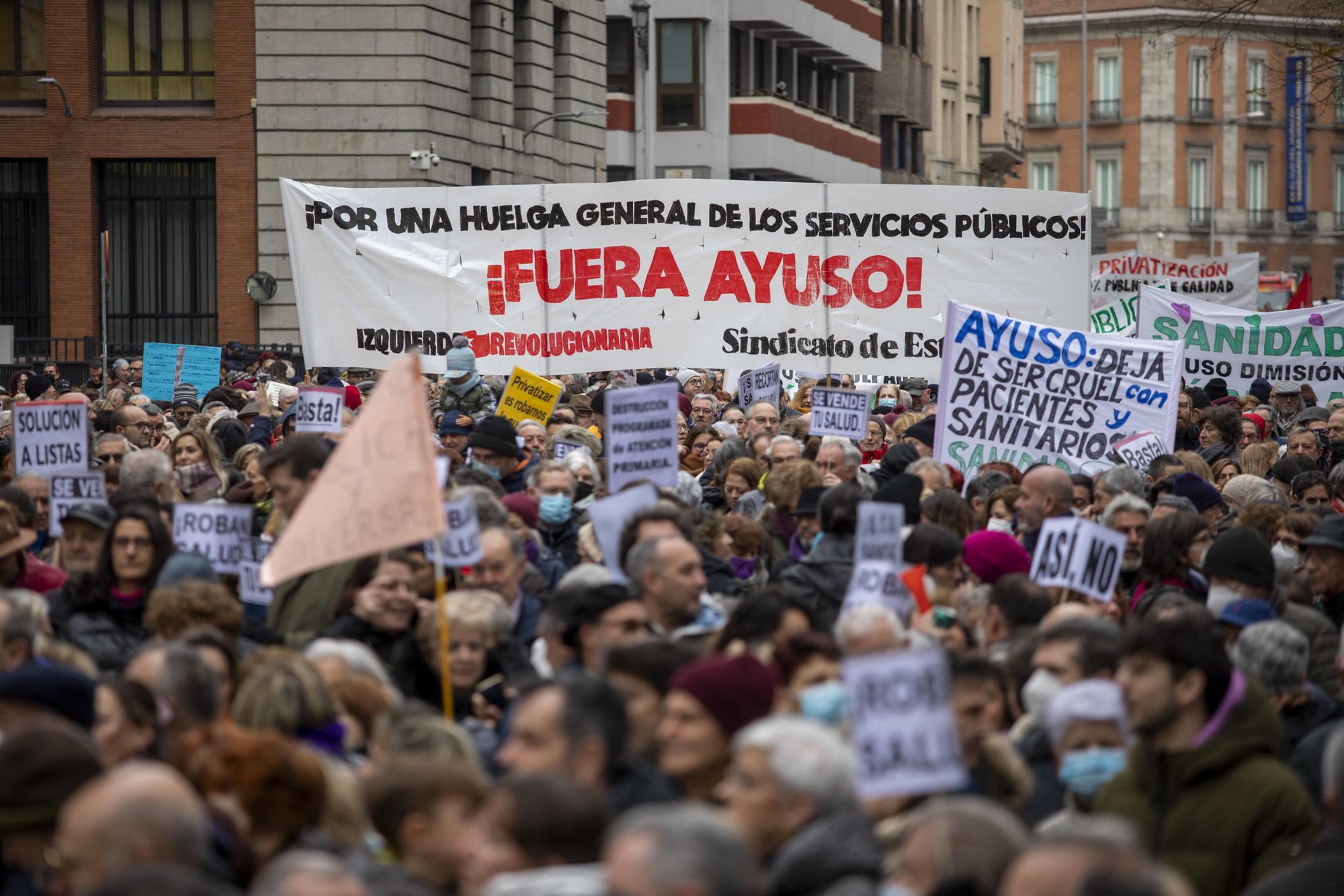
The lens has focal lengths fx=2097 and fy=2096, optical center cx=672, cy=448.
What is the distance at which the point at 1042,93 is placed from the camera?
10606 centimetres

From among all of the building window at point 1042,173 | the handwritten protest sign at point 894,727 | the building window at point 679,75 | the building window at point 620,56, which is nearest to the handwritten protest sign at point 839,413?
the handwritten protest sign at point 894,727

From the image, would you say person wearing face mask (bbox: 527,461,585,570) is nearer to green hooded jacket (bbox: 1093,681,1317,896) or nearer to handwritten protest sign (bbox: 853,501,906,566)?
handwritten protest sign (bbox: 853,501,906,566)

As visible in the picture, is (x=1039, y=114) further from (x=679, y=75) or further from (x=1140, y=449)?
(x=1140, y=449)

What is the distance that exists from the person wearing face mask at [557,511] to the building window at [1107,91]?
322ft

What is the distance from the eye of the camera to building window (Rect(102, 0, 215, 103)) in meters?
34.7

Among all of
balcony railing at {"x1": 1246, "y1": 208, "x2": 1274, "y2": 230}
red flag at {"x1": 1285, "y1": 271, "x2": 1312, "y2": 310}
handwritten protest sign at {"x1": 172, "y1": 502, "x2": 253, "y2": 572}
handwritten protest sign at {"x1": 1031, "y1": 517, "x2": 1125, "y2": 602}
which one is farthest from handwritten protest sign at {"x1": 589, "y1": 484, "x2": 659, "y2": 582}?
balcony railing at {"x1": 1246, "y1": 208, "x2": 1274, "y2": 230}

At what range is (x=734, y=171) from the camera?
53594 millimetres

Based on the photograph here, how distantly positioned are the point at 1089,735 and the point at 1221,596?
2.48 m

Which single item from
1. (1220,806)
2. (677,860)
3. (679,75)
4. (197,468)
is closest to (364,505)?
(1220,806)

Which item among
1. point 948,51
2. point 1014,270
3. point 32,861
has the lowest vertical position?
point 32,861

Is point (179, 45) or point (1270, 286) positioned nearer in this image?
point (179, 45)

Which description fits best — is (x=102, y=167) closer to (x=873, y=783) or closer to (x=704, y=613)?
(x=704, y=613)

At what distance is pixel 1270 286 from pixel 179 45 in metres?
41.9

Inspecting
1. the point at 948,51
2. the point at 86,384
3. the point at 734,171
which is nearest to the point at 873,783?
the point at 86,384
